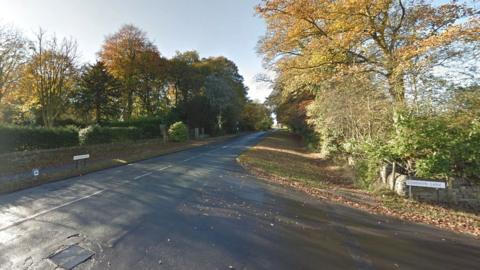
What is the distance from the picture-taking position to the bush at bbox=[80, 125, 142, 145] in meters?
15.6

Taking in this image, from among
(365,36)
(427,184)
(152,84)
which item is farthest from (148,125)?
(427,184)

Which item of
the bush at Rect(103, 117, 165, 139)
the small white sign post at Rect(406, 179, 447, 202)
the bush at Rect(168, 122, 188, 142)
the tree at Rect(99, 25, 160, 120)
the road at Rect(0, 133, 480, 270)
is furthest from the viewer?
the tree at Rect(99, 25, 160, 120)

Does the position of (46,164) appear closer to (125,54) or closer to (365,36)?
(365,36)

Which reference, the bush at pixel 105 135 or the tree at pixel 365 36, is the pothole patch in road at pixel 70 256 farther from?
the bush at pixel 105 135

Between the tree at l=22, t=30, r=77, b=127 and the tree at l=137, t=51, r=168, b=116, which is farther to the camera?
the tree at l=137, t=51, r=168, b=116

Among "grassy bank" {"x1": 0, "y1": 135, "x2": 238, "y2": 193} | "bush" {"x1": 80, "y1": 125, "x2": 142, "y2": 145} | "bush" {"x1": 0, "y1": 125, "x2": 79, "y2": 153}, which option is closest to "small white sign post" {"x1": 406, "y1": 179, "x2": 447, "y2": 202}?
"grassy bank" {"x1": 0, "y1": 135, "x2": 238, "y2": 193}

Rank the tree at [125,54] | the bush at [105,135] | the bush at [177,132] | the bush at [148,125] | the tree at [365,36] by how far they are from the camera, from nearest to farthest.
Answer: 1. the tree at [365,36]
2. the bush at [105,135]
3. the bush at [148,125]
4. the bush at [177,132]
5. the tree at [125,54]

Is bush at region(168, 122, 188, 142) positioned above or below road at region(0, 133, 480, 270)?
above

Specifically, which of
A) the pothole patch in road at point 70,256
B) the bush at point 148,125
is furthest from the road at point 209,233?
the bush at point 148,125

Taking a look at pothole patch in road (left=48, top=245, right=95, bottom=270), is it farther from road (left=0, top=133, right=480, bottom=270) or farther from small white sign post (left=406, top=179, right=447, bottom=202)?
small white sign post (left=406, top=179, right=447, bottom=202)

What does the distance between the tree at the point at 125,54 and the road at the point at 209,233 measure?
1164 inches

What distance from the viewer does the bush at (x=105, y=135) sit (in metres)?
15.6

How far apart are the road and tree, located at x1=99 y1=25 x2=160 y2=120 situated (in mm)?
29576

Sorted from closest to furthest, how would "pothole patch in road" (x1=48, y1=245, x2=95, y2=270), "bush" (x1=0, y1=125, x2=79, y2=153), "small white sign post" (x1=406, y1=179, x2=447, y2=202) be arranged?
"pothole patch in road" (x1=48, y1=245, x2=95, y2=270) → "small white sign post" (x1=406, y1=179, x2=447, y2=202) → "bush" (x1=0, y1=125, x2=79, y2=153)
